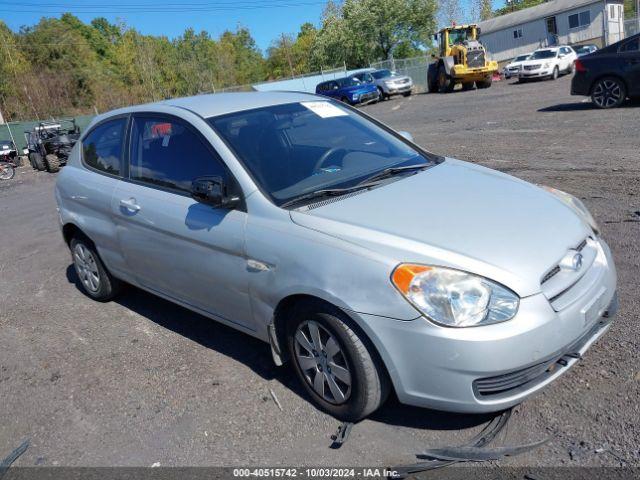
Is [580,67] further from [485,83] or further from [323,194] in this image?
[485,83]

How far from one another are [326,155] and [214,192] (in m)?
0.87


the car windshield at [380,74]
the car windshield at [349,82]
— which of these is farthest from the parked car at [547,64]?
the car windshield at [349,82]

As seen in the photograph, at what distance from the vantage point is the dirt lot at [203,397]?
288cm

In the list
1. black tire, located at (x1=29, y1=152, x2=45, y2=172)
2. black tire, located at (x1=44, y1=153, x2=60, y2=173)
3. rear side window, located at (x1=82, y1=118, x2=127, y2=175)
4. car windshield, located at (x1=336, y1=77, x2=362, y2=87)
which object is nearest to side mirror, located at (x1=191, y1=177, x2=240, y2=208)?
rear side window, located at (x1=82, y1=118, x2=127, y2=175)

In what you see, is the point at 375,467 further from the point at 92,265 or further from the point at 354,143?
the point at 92,265

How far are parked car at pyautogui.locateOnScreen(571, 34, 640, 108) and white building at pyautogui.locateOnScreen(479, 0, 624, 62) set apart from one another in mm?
32841

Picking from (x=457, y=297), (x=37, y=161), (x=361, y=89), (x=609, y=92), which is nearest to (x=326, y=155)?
(x=457, y=297)

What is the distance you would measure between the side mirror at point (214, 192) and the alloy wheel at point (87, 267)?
2099 millimetres

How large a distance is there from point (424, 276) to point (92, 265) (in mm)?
3503

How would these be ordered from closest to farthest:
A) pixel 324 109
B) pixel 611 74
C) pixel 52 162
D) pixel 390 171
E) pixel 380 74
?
1. pixel 390 171
2. pixel 324 109
3. pixel 611 74
4. pixel 52 162
5. pixel 380 74

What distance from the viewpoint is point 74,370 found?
414cm

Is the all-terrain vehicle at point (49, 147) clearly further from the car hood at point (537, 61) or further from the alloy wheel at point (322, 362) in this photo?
the car hood at point (537, 61)

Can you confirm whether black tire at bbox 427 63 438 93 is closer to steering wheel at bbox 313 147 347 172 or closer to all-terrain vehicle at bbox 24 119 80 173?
all-terrain vehicle at bbox 24 119 80 173

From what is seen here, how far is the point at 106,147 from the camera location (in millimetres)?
4848
